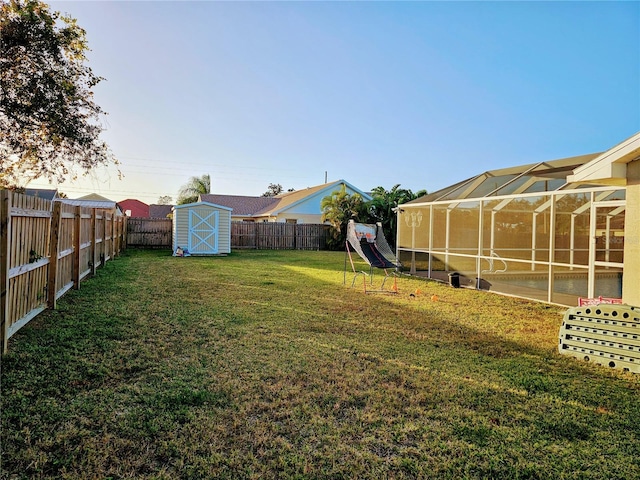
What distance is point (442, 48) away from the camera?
10008 millimetres

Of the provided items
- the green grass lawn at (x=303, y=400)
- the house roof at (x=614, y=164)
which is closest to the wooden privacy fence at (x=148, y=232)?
the green grass lawn at (x=303, y=400)

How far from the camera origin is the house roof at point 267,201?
84.2ft

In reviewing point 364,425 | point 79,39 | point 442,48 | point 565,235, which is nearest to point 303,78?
point 442,48

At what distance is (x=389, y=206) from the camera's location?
63.3ft

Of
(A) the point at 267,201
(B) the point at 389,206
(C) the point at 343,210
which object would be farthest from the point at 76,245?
(A) the point at 267,201

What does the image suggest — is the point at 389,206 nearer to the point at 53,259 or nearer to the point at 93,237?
the point at 93,237

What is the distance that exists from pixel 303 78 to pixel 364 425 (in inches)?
464

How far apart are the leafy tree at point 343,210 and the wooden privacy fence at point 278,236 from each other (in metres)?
1.76

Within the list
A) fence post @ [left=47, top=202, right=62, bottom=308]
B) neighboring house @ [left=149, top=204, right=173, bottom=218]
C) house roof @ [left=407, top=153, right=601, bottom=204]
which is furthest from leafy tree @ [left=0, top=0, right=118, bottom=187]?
neighboring house @ [left=149, top=204, right=173, bottom=218]

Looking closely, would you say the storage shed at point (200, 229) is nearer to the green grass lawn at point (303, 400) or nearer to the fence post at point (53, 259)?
the fence post at point (53, 259)

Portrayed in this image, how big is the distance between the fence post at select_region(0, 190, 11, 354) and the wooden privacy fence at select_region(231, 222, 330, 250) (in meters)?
17.8

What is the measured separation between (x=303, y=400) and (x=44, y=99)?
11157mm

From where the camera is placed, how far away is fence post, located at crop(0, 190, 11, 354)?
3.34 meters

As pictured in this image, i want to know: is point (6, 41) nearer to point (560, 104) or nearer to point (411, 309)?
point (411, 309)
